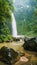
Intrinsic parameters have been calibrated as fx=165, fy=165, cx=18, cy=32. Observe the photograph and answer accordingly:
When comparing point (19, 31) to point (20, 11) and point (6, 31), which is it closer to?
point (20, 11)

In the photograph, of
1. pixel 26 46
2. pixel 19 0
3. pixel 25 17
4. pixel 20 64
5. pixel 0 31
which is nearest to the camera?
pixel 20 64

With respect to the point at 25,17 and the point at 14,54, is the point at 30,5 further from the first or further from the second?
the point at 14,54

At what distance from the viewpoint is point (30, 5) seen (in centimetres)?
3944

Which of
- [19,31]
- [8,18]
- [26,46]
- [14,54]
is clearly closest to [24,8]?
[19,31]

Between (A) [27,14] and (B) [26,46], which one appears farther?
(A) [27,14]

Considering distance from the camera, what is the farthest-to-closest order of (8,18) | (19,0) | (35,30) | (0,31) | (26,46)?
(19,0) < (35,30) < (0,31) < (8,18) < (26,46)

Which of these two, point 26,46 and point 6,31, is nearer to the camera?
point 26,46

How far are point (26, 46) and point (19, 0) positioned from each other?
3097 centimetres

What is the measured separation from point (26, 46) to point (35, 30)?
16.2m

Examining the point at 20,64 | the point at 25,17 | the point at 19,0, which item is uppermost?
the point at 19,0

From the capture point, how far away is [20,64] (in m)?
7.94

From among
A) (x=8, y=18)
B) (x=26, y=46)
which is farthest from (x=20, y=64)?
(x=8, y=18)

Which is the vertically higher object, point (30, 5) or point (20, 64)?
point (30, 5)

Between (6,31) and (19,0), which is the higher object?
(19,0)
